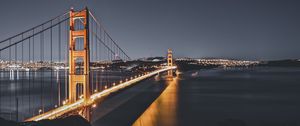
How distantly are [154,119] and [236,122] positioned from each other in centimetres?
582

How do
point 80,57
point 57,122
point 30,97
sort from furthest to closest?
point 30,97 < point 80,57 < point 57,122

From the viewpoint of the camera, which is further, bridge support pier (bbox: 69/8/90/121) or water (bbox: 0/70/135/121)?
water (bbox: 0/70/135/121)

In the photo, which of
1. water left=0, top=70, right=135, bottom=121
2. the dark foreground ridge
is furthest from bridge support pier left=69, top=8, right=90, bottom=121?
the dark foreground ridge

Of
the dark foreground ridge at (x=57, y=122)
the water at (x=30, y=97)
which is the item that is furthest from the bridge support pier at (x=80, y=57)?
the dark foreground ridge at (x=57, y=122)

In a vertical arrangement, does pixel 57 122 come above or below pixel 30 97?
above

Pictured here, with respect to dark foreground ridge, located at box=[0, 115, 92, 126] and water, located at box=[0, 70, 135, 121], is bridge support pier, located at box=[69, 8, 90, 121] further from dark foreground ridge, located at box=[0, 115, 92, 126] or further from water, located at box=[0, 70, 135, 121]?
dark foreground ridge, located at box=[0, 115, 92, 126]

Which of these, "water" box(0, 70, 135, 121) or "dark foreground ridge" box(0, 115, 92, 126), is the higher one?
"dark foreground ridge" box(0, 115, 92, 126)

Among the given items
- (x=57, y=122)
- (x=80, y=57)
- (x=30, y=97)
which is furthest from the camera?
(x=30, y=97)

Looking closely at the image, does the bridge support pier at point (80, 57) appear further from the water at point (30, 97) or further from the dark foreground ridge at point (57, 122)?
the dark foreground ridge at point (57, 122)

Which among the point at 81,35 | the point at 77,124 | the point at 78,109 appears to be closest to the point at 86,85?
the point at 78,109

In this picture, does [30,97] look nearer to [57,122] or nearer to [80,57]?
[80,57]

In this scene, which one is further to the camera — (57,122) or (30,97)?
(30,97)

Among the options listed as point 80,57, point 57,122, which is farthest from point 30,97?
point 57,122

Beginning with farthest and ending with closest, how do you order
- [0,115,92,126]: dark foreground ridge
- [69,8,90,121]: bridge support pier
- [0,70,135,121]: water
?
[0,70,135,121]: water → [69,8,90,121]: bridge support pier → [0,115,92,126]: dark foreground ridge
